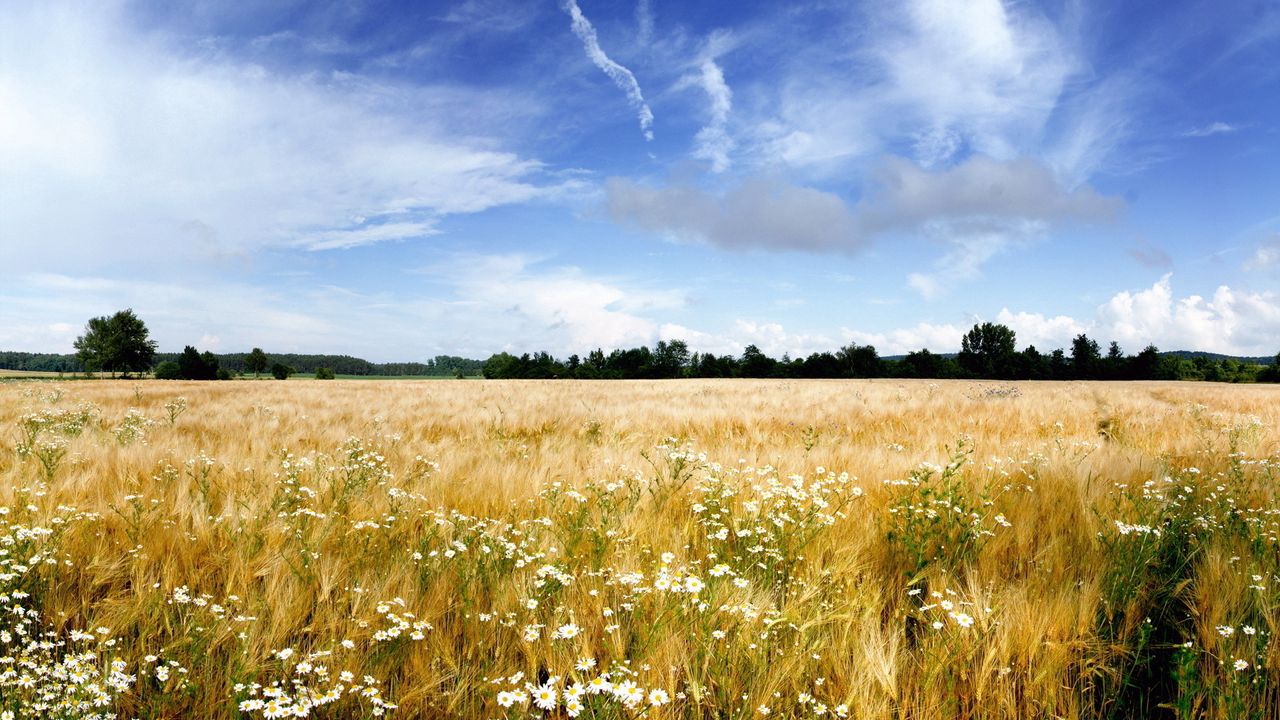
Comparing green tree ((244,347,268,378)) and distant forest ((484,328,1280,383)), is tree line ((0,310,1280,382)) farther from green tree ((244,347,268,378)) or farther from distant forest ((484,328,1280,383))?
green tree ((244,347,268,378))

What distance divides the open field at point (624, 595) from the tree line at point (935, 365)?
311 feet

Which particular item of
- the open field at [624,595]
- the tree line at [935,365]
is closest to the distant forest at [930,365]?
the tree line at [935,365]

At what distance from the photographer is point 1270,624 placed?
2.39 meters

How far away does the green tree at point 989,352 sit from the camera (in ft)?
313

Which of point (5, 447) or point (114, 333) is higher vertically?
point (114, 333)

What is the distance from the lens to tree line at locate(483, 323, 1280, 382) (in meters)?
90.1

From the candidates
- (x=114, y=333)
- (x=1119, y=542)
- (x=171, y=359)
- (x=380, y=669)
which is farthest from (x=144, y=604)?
(x=171, y=359)

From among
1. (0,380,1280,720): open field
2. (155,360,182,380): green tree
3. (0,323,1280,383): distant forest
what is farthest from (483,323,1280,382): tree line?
(0,380,1280,720): open field

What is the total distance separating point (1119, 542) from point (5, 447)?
1101cm

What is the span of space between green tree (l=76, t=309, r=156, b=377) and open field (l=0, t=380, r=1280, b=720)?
128 m

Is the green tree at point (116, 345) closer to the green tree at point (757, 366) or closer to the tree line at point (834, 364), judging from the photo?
the tree line at point (834, 364)

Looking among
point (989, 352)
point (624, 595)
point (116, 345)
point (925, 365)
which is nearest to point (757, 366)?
point (925, 365)

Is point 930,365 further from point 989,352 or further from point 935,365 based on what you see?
point 989,352

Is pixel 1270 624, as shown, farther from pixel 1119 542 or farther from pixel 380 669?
pixel 380 669
